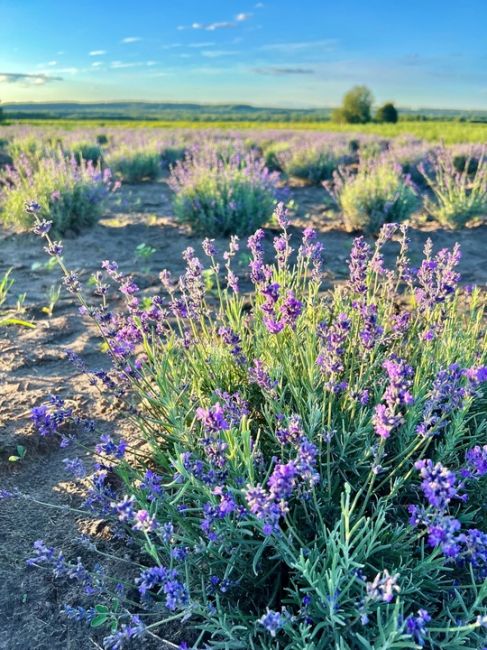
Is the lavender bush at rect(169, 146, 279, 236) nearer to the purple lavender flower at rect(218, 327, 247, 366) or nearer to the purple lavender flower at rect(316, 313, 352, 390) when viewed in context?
the purple lavender flower at rect(218, 327, 247, 366)

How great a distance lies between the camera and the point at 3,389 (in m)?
3.17

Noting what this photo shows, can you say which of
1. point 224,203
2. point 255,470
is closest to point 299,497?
point 255,470

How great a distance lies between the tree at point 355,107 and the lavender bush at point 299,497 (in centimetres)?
7081

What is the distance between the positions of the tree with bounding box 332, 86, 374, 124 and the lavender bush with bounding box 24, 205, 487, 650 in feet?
232

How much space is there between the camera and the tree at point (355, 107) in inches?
2682

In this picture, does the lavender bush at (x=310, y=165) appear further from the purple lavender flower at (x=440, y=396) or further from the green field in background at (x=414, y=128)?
the purple lavender flower at (x=440, y=396)

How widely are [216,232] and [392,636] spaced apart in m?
5.87

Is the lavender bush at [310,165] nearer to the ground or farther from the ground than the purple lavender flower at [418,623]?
farther from the ground

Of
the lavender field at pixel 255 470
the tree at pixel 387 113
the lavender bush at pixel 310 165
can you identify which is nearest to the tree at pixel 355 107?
the tree at pixel 387 113

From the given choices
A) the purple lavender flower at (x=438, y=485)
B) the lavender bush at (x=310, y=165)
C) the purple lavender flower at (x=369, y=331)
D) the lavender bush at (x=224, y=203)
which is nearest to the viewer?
the purple lavender flower at (x=438, y=485)

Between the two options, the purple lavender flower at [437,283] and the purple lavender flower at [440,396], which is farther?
the purple lavender flower at [437,283]

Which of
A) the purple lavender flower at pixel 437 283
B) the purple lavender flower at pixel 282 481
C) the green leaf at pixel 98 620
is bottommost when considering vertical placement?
the green leaf at pixel 98 620

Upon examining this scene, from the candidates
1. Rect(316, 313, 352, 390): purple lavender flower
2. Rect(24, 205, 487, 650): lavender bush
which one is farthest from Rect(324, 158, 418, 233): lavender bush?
Rect(316, 313, 352, 390): purple lavender flower

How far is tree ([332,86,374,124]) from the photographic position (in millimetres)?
68125
